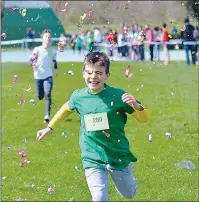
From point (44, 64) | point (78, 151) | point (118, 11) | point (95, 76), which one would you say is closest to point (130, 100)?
point (95, 76)

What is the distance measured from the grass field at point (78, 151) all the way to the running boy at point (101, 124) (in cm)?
49

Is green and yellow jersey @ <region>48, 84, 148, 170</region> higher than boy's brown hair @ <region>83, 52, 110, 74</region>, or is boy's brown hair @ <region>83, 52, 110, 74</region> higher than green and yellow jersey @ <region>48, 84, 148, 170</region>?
boy's brown hair @ <region>83, 52, 110, 74</region>

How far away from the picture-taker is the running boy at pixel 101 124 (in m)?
6.21

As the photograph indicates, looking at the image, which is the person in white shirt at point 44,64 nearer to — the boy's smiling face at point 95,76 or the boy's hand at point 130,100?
the boy's smiling face at point 95,76

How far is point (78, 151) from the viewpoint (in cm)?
1103

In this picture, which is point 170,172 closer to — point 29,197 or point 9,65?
point 29,197

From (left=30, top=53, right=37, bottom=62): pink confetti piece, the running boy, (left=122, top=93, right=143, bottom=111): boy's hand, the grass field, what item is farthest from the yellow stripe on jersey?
(left=30, top=53, right=37, bottom=62): pink confetti piece

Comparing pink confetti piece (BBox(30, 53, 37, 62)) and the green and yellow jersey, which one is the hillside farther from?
the green and yellow jersey

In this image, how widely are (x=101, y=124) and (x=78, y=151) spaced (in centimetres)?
486

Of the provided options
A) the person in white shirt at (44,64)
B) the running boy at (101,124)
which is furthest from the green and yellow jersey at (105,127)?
the person in white shirt at (44,64)

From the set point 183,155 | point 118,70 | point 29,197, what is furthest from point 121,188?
point 118,70

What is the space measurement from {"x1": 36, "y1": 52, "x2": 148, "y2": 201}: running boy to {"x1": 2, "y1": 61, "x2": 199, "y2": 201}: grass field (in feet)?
1.61

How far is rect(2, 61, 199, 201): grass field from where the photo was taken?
845 centimetres

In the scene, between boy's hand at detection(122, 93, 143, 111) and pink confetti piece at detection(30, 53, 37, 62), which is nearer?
boy's hand at detection(122, 93, 143, 111)
